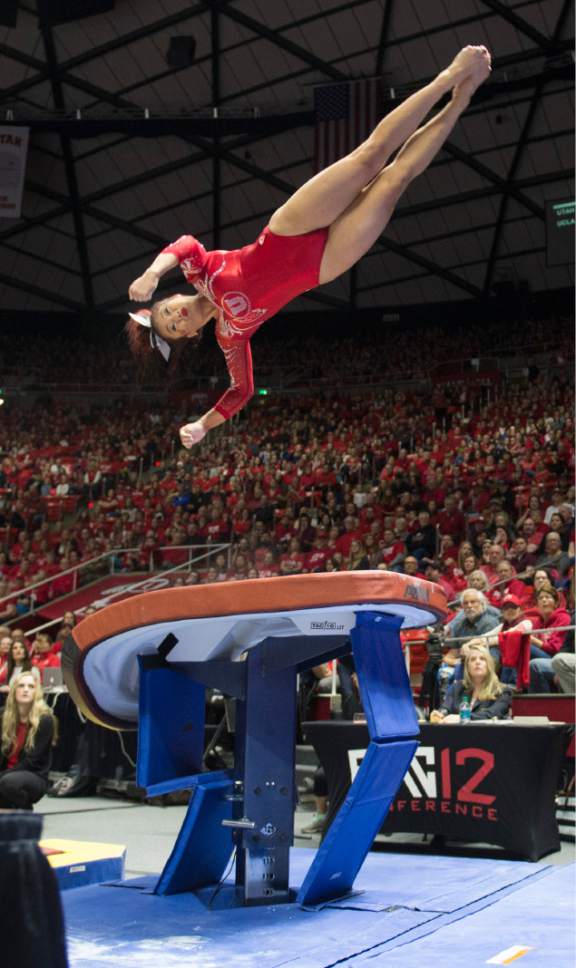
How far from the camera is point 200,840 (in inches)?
160

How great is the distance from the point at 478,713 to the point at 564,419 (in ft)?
32.0

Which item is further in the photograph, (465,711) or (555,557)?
(555,557)

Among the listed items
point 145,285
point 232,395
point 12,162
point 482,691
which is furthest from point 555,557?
point 12,162

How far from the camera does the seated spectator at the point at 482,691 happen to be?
18.9 ft

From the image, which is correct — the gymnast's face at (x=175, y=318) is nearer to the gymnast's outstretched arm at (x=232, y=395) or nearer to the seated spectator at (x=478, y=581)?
the gymnast's outstretched arm at (x=232, y=395)

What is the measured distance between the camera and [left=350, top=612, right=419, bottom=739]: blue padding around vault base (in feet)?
12.0

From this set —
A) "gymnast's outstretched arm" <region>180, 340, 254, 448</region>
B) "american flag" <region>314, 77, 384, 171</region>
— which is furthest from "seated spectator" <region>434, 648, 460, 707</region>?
"american flag" <region>314, 77, 384, 171</region>

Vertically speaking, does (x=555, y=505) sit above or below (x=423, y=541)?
above

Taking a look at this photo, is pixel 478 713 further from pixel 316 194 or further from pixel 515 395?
pixel 515 395

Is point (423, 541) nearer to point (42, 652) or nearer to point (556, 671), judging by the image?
point (42, 652)

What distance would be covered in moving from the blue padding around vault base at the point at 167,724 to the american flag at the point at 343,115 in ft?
42.4

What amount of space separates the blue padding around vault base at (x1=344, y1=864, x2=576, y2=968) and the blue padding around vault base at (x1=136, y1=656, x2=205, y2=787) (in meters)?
1.26

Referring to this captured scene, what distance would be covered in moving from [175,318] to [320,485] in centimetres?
1191

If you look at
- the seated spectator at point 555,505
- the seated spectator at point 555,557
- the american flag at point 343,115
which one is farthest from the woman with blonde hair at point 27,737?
the american flag at point 343,115
